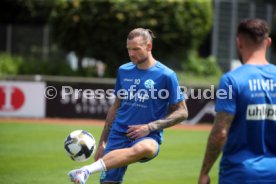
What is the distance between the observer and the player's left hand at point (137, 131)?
734cm

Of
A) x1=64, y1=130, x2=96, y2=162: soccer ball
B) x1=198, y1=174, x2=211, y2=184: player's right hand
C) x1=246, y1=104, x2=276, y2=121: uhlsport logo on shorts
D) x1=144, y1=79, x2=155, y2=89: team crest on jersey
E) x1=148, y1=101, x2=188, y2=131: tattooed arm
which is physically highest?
x1=144, y1=79, x2=155, y2=89: team crest on jersey

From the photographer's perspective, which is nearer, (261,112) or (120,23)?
(261,112)

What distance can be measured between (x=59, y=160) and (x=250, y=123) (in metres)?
9.08

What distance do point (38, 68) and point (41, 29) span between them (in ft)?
18.8

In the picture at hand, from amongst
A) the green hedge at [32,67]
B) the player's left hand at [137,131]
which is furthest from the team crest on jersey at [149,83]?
the green hedge at [32,67]

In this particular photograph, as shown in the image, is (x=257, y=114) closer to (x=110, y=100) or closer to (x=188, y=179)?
(x=188, y=179)

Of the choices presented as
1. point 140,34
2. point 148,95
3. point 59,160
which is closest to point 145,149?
point 148,95

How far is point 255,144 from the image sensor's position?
5.00 m

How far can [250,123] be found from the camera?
4953mm

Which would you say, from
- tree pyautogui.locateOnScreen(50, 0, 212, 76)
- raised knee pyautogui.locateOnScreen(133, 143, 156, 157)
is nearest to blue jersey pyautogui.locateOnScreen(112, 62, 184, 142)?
raised knee pyautogui.locateOnScreen(133, 143, 156, 157)

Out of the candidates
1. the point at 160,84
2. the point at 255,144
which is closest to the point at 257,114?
the point at 255,144

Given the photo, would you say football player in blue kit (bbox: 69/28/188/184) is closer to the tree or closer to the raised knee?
the raised knee

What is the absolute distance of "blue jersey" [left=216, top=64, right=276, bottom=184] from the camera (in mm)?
4891

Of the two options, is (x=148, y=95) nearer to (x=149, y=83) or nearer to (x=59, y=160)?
(x=149, y=83)
